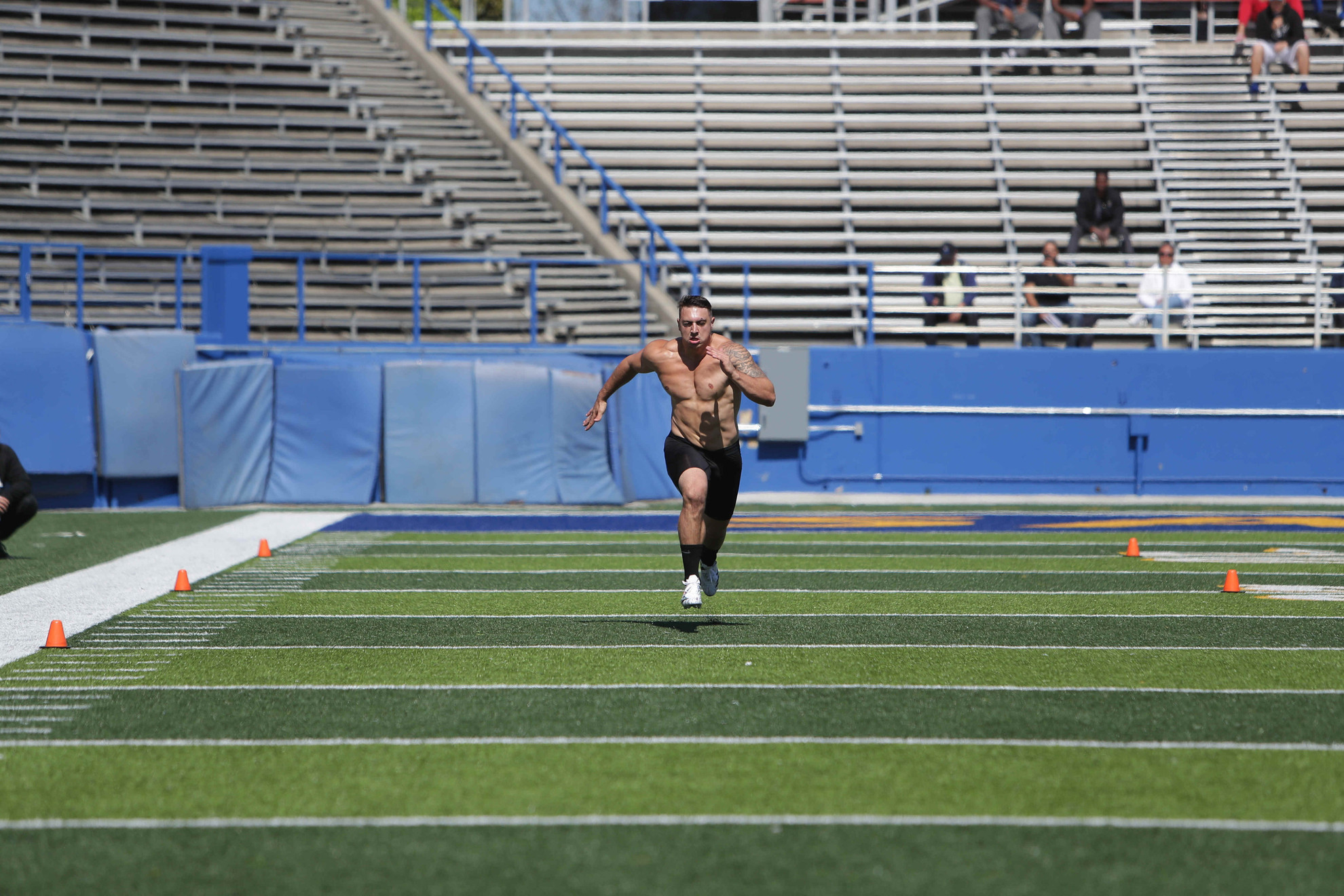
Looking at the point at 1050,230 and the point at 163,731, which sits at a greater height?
the point at 1050,230

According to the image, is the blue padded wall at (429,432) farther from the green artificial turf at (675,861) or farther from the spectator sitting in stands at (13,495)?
the green artificial turf at (675,861)

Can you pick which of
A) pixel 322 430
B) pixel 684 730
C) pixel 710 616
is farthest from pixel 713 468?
pixel 322 430

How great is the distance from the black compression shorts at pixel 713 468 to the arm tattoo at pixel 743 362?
24.7 inches

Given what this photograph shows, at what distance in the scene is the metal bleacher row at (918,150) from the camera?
2167cm

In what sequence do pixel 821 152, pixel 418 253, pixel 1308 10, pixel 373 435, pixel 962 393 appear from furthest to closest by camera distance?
pixel 1308 10, pixel 821 152, pixel 418 253, pixel 962 393, pixel 373 435

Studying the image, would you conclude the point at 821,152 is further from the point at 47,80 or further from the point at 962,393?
the point at 47,80

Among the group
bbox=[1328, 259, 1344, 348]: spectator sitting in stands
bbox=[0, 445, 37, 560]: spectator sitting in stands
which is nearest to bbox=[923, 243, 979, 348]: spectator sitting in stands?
bbox=[1328, 259, 1344, 348]: spectator sitting in stands

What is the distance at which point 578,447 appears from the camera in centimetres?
1712

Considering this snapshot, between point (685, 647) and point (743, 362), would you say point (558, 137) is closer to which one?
point (743, 362)

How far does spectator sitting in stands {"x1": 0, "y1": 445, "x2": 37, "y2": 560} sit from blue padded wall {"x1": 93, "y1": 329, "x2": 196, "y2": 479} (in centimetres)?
551

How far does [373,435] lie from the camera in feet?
55.4

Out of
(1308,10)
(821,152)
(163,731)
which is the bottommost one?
(163,731)

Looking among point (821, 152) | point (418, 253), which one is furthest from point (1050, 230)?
point (418, 253)

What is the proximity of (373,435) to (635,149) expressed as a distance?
30.4 feet
